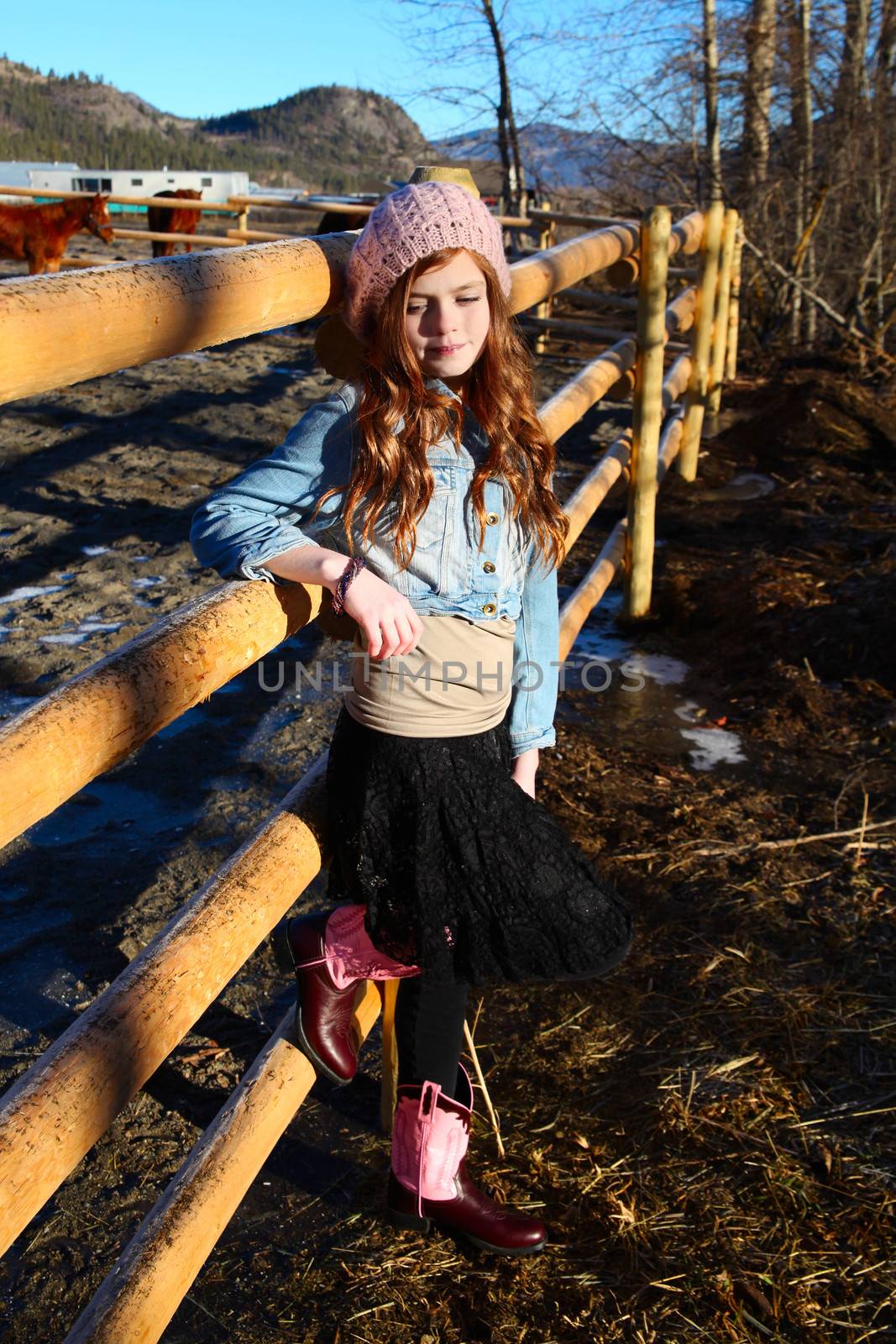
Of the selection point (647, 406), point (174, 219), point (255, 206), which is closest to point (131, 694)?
point (647, 406)

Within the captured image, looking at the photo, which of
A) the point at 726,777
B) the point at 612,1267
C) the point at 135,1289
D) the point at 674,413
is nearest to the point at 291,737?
the point at 726,777

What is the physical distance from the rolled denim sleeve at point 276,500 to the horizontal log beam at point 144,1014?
0.39 metres

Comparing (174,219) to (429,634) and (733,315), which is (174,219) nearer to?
(733,315)

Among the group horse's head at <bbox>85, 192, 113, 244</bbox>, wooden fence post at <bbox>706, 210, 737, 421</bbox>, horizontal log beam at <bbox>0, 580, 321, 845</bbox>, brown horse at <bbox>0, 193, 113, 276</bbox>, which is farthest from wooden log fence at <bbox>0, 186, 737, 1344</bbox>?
horse's head at <bbox>85, 192, 113, 244</bbox>

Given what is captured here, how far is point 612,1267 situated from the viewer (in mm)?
1704

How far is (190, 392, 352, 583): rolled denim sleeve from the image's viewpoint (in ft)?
4.63

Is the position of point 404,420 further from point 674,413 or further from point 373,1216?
point 674,413

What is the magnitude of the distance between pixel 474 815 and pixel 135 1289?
67cm

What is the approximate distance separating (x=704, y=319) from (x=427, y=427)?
423 centimetres

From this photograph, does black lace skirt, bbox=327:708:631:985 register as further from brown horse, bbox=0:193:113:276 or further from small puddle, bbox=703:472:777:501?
brown horse, bbox=0:193:113:276

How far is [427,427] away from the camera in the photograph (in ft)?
4.93

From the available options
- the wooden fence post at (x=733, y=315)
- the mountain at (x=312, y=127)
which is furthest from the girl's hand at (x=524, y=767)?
the mountain at (x=312, y=127)

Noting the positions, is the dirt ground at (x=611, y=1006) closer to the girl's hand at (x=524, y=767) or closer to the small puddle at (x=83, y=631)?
the small puddle at (x=83, y=631)

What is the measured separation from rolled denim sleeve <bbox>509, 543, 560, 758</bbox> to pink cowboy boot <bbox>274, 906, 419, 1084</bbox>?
0.36 metres
